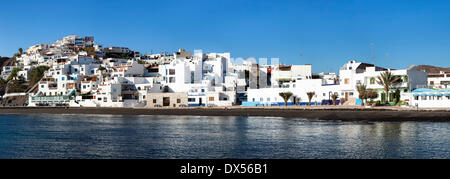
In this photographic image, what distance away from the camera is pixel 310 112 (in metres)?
63.4

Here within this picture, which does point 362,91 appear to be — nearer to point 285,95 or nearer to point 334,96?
point 334,96

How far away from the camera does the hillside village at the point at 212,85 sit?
6569 cm

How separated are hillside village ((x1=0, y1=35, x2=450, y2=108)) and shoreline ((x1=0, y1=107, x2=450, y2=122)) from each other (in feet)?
16.1

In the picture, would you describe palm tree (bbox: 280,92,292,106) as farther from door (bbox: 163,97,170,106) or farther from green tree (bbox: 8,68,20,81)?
green tree (bbox: 8,68,20,81)

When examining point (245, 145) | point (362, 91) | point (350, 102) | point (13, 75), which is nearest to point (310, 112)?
point (362, 91)

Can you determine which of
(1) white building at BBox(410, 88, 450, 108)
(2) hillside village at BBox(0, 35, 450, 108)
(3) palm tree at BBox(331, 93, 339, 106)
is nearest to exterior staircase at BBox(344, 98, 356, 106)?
(2) hillside village at BBox(0, 35, 450, 108)

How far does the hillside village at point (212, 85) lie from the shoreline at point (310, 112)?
16.1 feet

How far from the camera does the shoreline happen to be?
168 feet

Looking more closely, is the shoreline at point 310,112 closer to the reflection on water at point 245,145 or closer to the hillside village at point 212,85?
the hillside village at point 212,85

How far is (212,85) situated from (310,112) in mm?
34780
